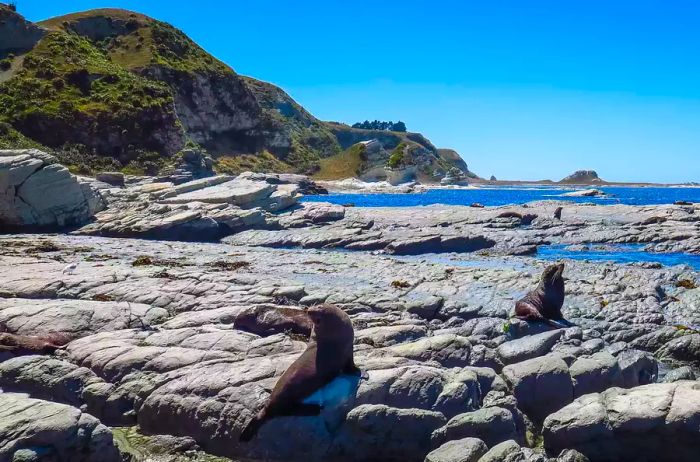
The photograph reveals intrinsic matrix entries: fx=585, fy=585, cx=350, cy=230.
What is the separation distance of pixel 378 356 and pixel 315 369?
2.08m

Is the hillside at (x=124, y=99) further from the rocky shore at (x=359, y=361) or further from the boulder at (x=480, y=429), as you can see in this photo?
the boulder at (x=480, y=429)

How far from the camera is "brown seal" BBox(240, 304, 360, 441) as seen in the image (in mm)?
10766

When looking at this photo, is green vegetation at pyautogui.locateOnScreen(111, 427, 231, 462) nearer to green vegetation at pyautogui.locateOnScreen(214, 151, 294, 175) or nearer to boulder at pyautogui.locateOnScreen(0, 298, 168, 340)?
boulder at pyautogui.locateOnScreen(0, 298, 168, 340)

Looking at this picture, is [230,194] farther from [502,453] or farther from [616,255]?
[502,453]

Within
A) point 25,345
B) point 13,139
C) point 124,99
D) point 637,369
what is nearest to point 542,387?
point 637,369

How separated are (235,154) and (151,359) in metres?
122

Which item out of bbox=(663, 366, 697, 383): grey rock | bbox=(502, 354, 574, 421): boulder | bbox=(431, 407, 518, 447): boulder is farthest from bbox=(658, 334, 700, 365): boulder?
bbox=(431, 407, 518, 447): boulder

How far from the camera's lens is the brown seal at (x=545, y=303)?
55.3ft

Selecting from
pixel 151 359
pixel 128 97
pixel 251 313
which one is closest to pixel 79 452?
pixel 151 359

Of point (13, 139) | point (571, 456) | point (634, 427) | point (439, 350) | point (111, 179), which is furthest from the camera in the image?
point (13, 139)

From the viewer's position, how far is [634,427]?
9922 millimetres

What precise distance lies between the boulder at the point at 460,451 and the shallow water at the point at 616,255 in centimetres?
2305

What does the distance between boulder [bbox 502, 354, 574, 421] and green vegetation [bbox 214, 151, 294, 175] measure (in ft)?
338

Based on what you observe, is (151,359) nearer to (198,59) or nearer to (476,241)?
(476,241)
